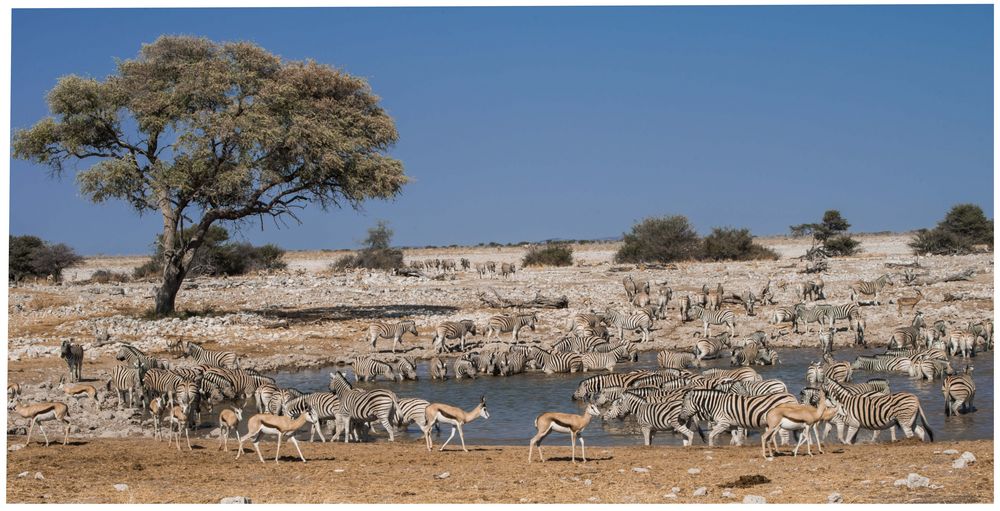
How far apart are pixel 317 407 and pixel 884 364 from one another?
399 inches

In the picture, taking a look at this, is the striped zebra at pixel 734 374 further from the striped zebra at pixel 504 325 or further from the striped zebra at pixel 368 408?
the striped zebra at pixel 504 325

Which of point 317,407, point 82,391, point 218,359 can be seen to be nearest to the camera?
point 317,407

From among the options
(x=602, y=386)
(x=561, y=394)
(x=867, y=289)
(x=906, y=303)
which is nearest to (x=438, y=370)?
(x=561, y=394)

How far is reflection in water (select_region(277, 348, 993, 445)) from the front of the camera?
14.1 m

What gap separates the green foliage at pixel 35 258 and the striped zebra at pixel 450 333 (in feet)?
102

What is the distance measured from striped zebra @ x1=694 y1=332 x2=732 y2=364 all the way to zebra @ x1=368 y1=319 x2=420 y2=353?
6601 millimetres

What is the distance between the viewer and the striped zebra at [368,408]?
13.8 m

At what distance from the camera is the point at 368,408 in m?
13.9

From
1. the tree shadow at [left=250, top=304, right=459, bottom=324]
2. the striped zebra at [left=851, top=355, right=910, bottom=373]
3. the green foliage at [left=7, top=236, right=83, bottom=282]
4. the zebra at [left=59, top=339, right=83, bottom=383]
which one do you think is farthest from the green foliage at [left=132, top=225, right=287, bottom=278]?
the striped zebra at [left=851, top=355, right=910, bottom=373]

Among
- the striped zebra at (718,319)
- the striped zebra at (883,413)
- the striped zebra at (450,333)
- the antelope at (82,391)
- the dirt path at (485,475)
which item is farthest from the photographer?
the striped zebra at (718,319)

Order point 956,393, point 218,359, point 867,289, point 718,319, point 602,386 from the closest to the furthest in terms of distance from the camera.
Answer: point 956,393
point 602,386
point 218,359
point 718,319
point 867,289

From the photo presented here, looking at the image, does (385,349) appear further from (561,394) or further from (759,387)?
(759,387)

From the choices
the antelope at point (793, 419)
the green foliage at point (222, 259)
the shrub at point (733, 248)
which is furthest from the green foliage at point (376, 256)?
the antelope at point (793, 419)
